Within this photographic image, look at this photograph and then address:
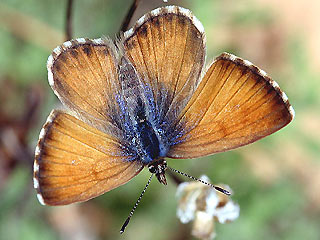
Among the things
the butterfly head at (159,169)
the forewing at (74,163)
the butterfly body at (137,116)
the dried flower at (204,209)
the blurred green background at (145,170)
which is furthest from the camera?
the blurred green background at (145,170)

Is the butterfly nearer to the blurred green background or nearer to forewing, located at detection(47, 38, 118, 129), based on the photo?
forewing, located at detection(47, 38, 118, 129)

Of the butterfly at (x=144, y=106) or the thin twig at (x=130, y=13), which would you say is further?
the thin twig at (x=130, y=13)

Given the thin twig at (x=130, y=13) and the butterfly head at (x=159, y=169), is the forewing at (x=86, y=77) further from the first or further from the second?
the butterfly head at (x=159, y=169)

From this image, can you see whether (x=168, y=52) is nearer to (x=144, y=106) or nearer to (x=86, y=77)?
(x=144, y=106)

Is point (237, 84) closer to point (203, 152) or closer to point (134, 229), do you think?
point (203, 152)

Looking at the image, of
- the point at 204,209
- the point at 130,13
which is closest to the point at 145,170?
the point at 204,209

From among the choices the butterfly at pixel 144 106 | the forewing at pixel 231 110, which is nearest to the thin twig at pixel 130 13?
the butterfly at pixel 144 106
